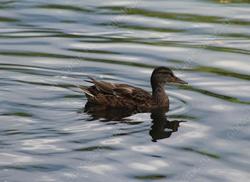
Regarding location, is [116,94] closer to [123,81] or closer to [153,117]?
[153,117]

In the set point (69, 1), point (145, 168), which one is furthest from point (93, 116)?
point (69, 1)

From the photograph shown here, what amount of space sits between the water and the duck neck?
260 millimetres

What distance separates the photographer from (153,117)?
18.3 metres

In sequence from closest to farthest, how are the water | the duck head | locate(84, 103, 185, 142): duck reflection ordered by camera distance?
1. the water
2. locate(84, 103, 185, 142): duck reflection
3. the duck head

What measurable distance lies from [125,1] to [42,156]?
1414 centimetres

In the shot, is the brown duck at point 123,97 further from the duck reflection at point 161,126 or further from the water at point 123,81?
the water at point 123,81

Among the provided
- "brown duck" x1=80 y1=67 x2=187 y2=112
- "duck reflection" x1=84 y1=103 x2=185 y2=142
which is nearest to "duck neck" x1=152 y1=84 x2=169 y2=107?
"brown duck" x1=80 y1=67 x2=187 y2=112

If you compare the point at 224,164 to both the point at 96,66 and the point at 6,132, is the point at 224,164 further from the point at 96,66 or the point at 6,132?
the point at 96,66

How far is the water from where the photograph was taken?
48.0ft

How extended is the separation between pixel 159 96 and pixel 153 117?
0.77 metres

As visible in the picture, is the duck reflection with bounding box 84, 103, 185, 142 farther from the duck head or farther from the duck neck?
the duck head

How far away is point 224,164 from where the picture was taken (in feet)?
48.9

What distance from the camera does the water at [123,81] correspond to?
14.6 m

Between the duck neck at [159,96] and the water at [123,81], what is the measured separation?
0.85ft
